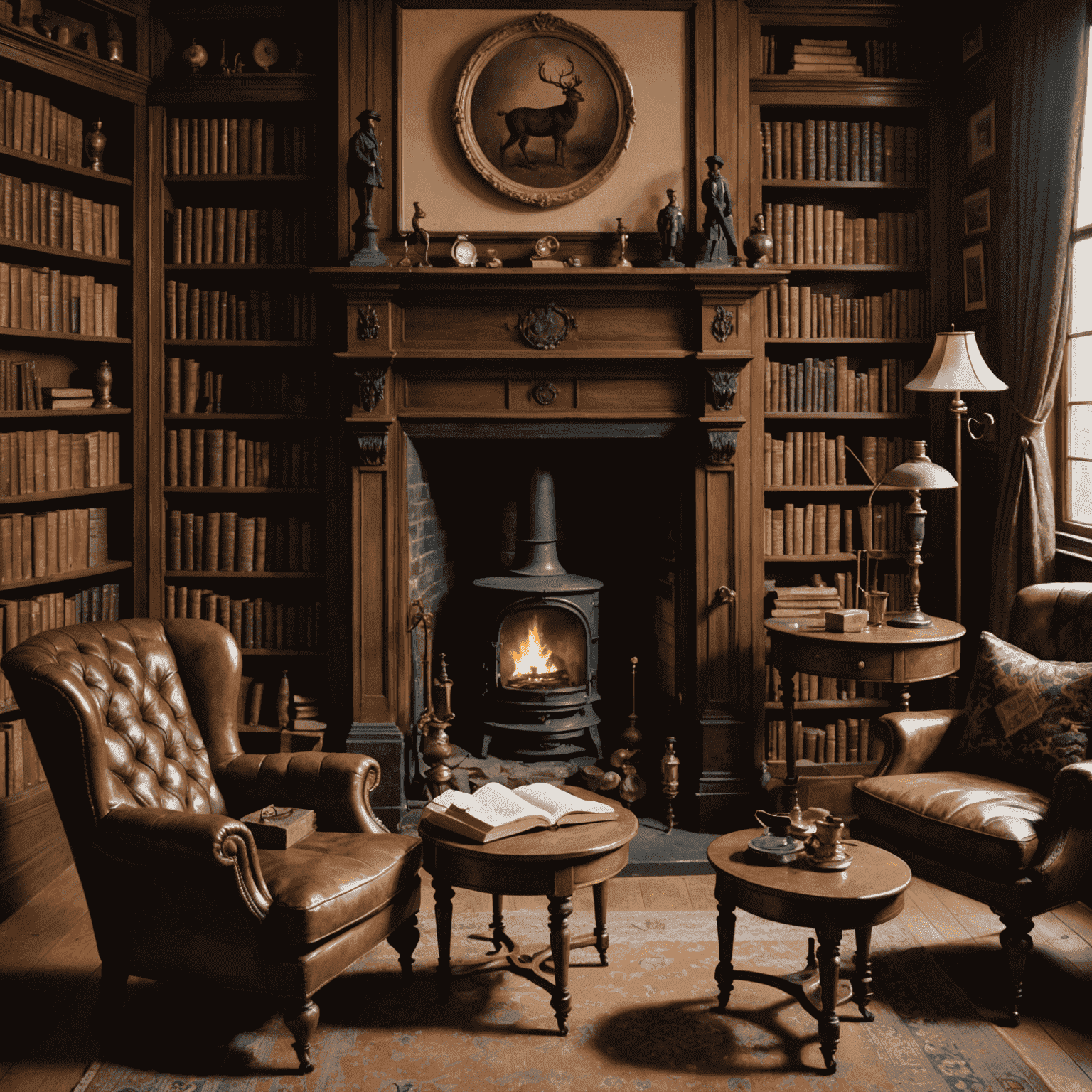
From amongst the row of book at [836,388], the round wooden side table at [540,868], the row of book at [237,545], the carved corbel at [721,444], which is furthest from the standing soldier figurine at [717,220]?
the round wooden side table at [540,868]

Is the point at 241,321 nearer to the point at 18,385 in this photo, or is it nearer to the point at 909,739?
the point at 18,385

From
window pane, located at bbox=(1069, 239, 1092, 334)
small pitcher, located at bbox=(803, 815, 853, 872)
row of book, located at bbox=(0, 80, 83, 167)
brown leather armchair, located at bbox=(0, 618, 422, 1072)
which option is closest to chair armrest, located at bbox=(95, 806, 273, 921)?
brown leather armchair, located at bbox=(0, 618, 422, 1072)

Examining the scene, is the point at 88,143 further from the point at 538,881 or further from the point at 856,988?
Result: the point at 856,988

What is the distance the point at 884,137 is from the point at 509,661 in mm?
2811

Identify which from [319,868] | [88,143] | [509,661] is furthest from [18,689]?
[88,143]

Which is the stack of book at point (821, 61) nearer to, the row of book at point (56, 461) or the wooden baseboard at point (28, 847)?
the row of book at point (56, 461)

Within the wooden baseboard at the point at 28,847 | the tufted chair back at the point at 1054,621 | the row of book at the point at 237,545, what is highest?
the row of book at the point at 237,545

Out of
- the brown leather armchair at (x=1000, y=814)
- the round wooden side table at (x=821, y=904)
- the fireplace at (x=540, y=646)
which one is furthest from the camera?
the fireplace at (x=540, y=646)

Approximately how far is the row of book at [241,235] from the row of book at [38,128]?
1.55ft

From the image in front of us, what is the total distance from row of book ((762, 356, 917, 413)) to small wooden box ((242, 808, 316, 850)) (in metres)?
2.62

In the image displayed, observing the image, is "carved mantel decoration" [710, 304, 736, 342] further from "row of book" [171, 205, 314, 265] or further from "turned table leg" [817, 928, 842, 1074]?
"turned table leg" [817, 928, 842, 1074]

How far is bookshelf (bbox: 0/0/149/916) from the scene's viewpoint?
12.9 feet

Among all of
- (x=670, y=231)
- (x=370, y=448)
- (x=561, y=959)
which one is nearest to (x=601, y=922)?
(x=561, y=959)

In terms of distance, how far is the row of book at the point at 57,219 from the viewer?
157 inches
